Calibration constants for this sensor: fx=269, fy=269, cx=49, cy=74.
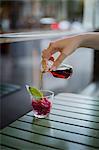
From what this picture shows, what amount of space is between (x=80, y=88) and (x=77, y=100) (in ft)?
6.91

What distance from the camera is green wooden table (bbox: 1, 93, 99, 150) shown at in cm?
99

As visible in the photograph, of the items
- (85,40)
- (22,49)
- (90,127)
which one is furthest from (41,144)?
(22,49)

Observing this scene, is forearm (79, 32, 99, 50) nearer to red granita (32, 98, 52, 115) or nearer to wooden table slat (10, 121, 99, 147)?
red granita (32, 98, 52, 115)

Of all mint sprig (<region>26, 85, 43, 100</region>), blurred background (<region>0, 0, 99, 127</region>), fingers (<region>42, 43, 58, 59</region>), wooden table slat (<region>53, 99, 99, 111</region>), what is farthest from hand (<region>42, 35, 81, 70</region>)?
blurred background (<region>0, 0, 99, 127</region>)

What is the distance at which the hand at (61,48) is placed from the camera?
3.93 feet

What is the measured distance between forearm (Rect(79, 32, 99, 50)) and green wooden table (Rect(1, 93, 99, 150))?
0.34m

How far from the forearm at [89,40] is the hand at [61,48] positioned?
0.11 feet

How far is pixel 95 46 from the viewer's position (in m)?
1.40

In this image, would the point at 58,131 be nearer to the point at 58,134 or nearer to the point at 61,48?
the point at 58,134

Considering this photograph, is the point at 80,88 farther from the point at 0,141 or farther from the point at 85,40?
the point at 0,141

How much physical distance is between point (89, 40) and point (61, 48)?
19 cm

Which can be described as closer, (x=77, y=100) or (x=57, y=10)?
(x=77, y=100)

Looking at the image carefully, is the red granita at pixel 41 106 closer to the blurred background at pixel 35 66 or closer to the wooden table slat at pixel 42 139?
the wooden table slat at pixel 42 139

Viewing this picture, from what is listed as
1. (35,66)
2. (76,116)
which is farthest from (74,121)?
(35,66)
